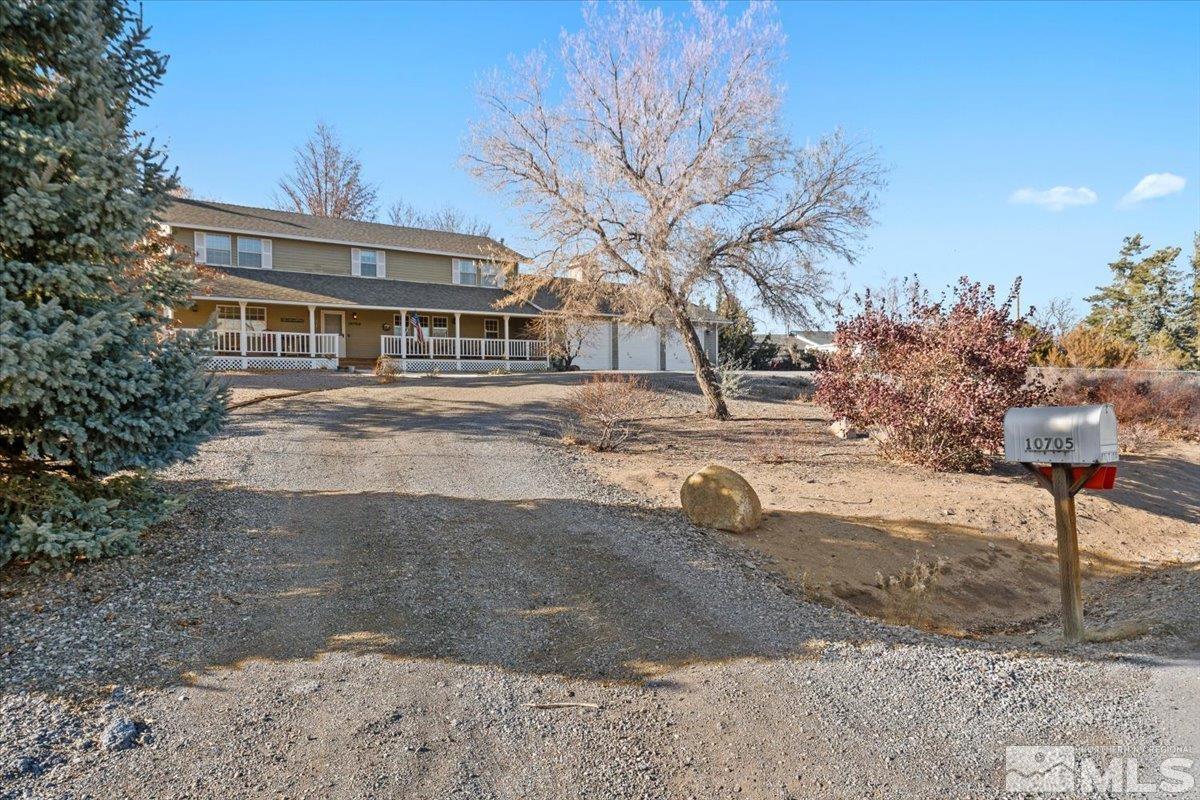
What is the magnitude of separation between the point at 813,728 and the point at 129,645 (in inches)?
165

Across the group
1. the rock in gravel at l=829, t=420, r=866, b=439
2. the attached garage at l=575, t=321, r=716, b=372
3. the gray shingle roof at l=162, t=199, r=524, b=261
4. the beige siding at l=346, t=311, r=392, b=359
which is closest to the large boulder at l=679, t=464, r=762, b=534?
the rock in gravel at l=829, t=420, r=866, b=439

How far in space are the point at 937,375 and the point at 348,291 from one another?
69.7 ft

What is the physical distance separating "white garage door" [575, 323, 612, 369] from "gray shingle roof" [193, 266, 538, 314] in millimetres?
3017

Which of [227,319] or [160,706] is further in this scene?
[227,319]

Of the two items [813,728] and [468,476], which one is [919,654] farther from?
[468,476]

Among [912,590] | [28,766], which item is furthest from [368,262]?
[28,766]

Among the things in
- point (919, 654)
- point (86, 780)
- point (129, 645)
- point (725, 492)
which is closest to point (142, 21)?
point (129, 645)

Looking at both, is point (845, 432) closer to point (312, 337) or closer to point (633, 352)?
point (633, 352)

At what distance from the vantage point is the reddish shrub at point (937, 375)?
11.3 meters

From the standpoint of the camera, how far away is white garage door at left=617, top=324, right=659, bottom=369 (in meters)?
32.1

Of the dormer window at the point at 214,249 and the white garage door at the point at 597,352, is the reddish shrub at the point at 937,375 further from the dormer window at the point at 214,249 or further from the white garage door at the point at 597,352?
the dormer window at the point at 214,249

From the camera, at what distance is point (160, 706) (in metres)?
3.61

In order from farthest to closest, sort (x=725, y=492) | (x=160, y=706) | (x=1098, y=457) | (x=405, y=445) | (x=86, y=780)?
1. (x=405, y=445)
2. (x=725, y=492)
3. (x=1098, y=457)
4. (x=160, y=706)
5. (x=86, y=780)

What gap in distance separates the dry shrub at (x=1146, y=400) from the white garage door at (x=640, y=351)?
18.5 m
